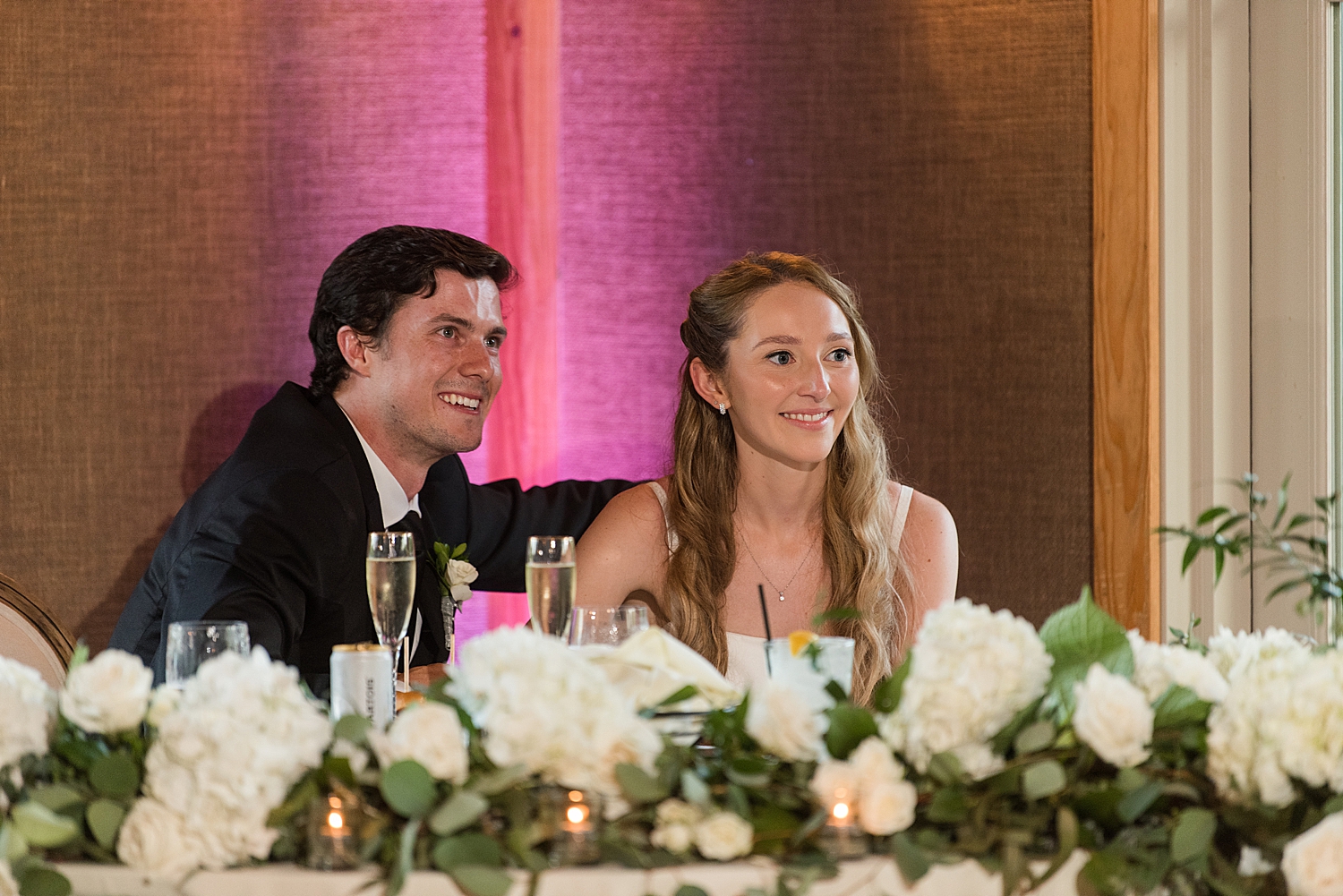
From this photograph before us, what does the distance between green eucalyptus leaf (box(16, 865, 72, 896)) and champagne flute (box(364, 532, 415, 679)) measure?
66cm

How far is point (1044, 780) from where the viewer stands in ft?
3.59

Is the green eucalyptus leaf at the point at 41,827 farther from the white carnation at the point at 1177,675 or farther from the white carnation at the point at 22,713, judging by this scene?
the white carnation at the point at 1177,675

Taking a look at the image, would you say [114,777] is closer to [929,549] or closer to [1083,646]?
[1083,646]

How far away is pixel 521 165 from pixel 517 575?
1069 mm

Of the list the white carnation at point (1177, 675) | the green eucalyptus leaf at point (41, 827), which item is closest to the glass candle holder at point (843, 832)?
the white carnation at point (1177, 675)

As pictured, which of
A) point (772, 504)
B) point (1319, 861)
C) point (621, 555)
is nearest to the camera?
point (1319, 861)

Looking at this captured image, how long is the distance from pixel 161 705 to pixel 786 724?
0.58 m

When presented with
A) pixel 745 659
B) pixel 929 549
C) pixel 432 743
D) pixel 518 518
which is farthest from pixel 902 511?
pixel 432 743

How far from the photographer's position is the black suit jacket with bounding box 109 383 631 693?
Result: 92.9 inches

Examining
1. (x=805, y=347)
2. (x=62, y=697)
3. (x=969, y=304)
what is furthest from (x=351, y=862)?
(x=969, y=304)

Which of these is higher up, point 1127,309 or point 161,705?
point 1127,309

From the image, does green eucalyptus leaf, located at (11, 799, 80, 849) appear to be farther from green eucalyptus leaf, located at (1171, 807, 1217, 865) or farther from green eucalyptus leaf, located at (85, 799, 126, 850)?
green eucalyptus leaf, located at (1171, 807, 1217, 865)

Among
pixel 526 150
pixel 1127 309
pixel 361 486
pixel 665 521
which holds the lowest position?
pixel 665 521

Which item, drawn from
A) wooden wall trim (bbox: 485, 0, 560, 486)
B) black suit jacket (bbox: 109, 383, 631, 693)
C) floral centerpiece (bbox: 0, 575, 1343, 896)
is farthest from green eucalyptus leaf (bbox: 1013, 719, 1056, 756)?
wooden wall trim (bbox: 485, 0, 560, 486)
